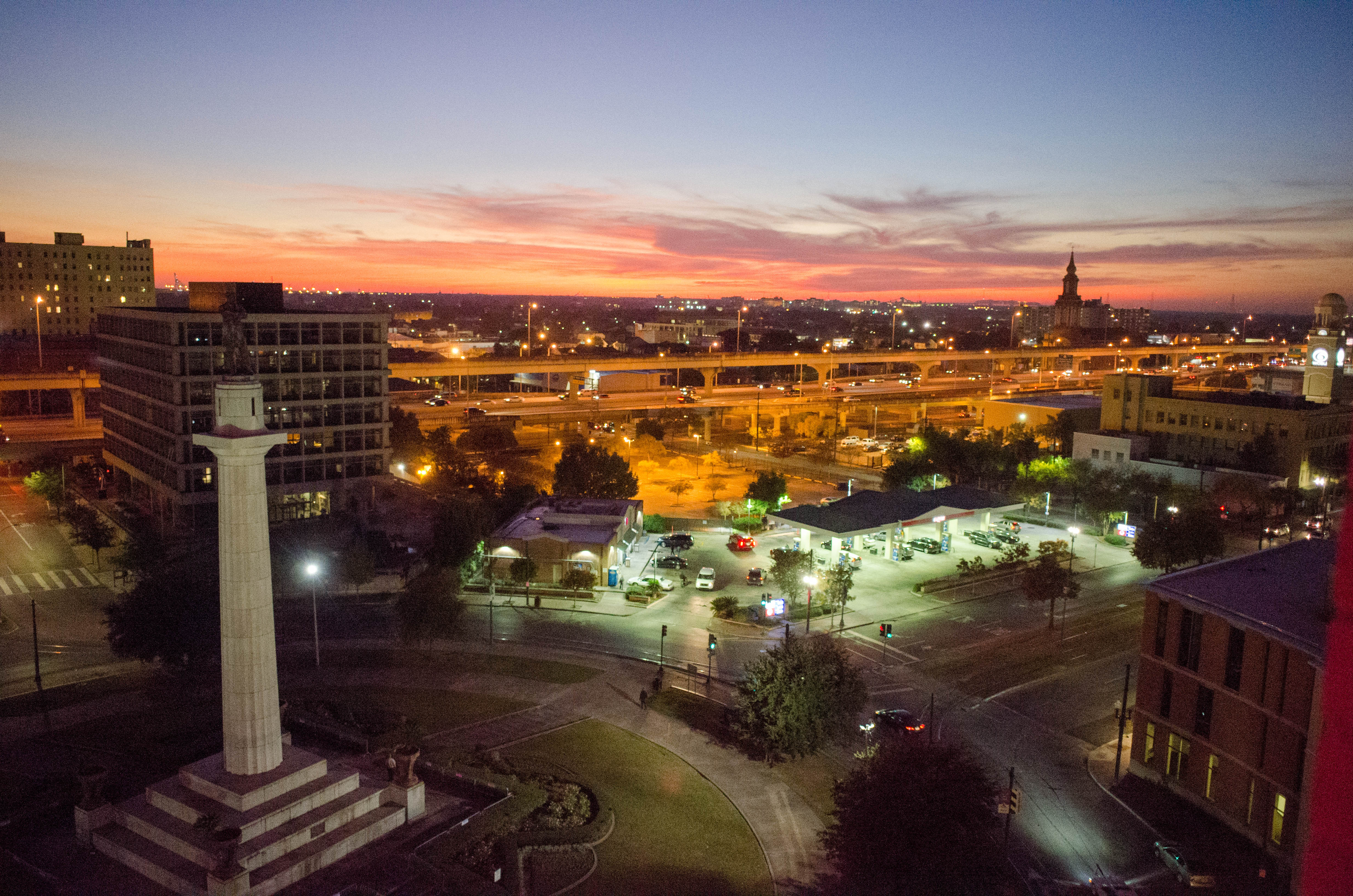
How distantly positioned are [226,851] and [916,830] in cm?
1509

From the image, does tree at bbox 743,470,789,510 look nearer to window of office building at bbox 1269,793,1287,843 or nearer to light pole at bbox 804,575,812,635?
light pole at bbox 804,575,812,635

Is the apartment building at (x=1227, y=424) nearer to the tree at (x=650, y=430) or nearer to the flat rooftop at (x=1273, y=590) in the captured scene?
the tree at (x=650, y=430)

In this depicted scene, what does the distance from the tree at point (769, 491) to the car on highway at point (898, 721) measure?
27675mm

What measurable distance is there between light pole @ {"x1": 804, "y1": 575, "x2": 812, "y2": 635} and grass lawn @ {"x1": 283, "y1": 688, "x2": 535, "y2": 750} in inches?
515

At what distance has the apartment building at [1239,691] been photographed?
2183cm

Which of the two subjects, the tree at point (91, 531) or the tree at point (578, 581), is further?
the tree at point (91, 531)

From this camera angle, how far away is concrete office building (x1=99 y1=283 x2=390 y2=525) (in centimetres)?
5322

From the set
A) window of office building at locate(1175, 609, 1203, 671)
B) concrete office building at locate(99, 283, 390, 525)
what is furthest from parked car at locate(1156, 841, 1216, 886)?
concrete office building at locate(99, 283, 390, 525)

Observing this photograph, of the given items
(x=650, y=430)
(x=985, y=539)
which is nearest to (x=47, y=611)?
(x=985, y=539)

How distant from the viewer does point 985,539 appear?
52.7m

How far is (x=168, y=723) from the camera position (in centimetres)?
2834

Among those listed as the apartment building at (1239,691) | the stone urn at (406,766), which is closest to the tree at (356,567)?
the stone urn at (406,766)

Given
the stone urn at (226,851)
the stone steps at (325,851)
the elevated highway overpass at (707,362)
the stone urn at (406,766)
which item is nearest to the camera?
the stone urn at (226,851)

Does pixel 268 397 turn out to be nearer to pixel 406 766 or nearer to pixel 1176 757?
pixel 406 766
